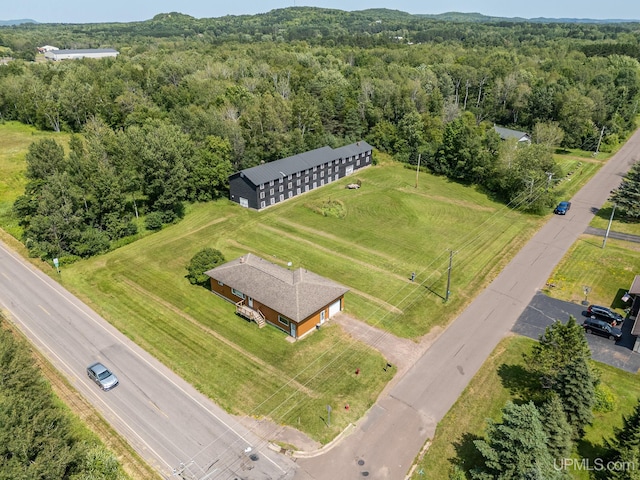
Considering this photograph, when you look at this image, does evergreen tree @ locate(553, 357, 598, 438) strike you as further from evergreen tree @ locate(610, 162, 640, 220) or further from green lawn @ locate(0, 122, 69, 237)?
green lawn @ locate(0, 122, 69, 237)

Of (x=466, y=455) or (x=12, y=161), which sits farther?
(x=12, y=161)

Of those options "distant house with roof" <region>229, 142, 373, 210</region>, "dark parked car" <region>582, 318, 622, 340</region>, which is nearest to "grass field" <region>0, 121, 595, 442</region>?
"distant house with roof" <region>229, 142, 373, 210</region>

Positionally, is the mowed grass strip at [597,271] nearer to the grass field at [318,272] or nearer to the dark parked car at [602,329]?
the dark parked car at [602,329]

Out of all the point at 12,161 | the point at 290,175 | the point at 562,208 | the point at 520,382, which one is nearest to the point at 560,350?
the point at 520,382

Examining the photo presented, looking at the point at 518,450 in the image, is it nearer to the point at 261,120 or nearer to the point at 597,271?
the point at 597,271

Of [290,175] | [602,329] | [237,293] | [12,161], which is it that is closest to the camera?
[602,329]
